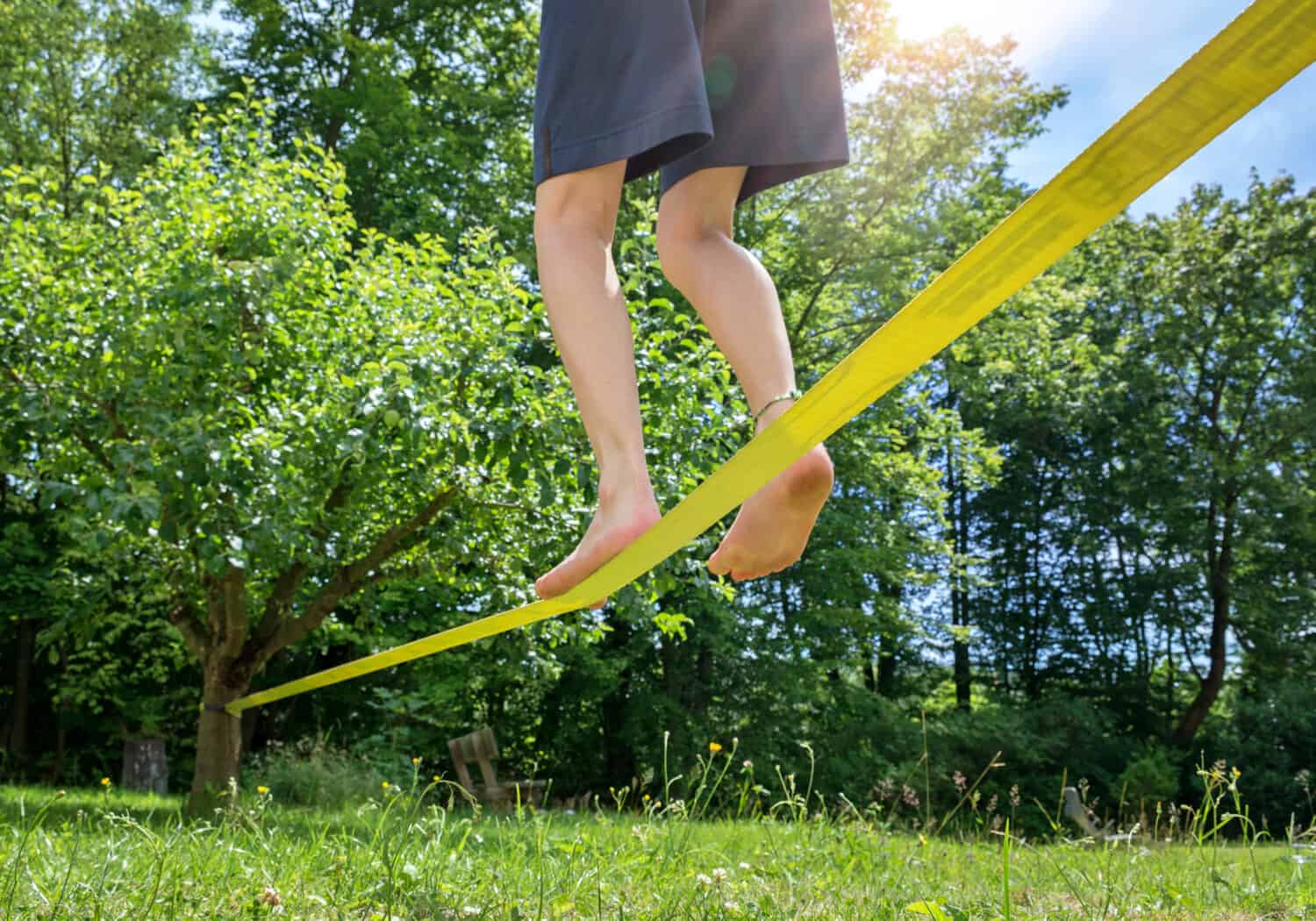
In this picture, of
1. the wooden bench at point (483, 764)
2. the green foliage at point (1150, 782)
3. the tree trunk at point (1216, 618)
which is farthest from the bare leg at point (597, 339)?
the tree trunk at point (1216, 618)

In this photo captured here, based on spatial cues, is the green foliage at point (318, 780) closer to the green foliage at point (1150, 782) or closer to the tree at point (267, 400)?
the tree at point (267, 400)

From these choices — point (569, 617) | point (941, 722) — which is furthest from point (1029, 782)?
point (569, 617)

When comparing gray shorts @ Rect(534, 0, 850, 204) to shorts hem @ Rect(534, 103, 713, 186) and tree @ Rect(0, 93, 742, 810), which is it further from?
tree @ Rect(0, 93, 742, 810)

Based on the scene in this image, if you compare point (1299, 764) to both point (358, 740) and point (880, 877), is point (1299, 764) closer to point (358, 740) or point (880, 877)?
point (358, 740)

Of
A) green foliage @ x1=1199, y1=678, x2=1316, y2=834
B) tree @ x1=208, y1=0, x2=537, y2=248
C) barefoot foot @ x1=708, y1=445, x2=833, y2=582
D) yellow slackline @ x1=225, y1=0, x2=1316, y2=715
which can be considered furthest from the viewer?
green foliage @ x1=1199, y1=678, x2=1316, y2=834

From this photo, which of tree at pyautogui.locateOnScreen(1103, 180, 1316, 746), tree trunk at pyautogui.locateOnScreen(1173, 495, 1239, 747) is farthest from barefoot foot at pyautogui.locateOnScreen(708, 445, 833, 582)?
tree trunk at pyautogui.locateOnScreen(1173, 495, 1239, 747)

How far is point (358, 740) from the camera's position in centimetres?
1362

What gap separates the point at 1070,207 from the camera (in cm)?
Result: 82

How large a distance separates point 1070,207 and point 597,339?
81cm

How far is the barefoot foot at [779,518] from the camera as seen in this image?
4.88 feet

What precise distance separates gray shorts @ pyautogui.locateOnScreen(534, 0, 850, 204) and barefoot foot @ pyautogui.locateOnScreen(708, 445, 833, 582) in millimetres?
460

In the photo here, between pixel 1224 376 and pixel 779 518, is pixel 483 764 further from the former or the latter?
pixel 1224 376

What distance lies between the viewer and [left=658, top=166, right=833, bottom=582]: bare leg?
1527 millimetres

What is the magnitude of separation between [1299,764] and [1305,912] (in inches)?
582
